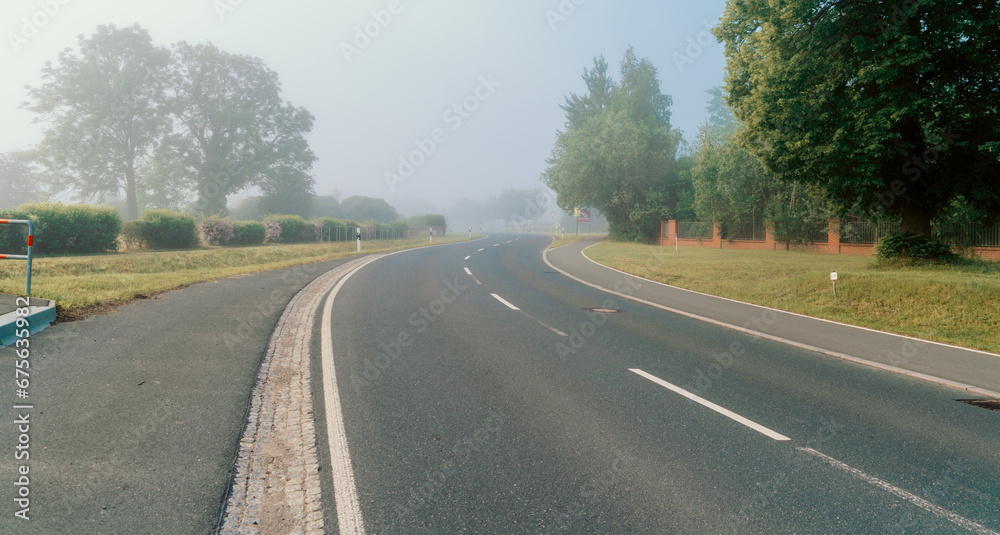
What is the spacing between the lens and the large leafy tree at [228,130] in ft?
177

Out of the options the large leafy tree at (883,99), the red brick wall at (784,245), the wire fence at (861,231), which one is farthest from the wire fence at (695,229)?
the large leafy tree at (883,99)

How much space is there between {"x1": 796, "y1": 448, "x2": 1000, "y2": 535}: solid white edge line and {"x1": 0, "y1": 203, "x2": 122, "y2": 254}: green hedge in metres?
21.6

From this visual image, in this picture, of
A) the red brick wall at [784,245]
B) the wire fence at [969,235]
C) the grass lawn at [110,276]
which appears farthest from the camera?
the red brick wall at [784,245]

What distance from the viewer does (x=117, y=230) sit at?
67.7ft

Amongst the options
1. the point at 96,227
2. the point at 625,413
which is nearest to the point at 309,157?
the point at 96,227

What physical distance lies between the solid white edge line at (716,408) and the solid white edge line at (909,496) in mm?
302

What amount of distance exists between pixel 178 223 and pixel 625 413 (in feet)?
87.7

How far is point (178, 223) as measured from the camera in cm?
2488

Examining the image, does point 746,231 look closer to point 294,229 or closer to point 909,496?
point 294,229

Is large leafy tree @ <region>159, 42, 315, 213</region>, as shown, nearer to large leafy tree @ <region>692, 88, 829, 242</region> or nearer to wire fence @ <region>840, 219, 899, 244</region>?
large leafy tree @ <region>692, 88, 829, 242</region>

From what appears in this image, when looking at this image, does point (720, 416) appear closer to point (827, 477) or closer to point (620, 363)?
point (827, 477)

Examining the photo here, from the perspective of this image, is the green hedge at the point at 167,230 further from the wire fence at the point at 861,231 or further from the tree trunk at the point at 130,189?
the wire fence at the point at 861,231

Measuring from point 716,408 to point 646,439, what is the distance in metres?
1.18

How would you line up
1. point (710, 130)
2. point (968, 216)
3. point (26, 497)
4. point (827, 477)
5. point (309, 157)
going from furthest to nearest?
point (309, 157), point (710, 130), point (968, 216), point (827, 477), point (26, 497)
